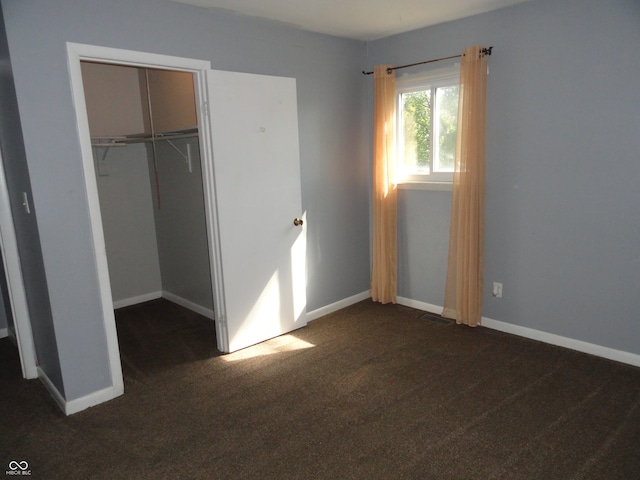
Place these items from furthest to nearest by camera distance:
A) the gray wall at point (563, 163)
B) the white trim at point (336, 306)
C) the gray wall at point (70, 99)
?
the white trim at point (336, 306), the gray wall at point (563, 163), the gray wall at point (70, 99)

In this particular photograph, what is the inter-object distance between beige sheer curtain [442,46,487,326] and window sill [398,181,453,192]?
0.67 ft

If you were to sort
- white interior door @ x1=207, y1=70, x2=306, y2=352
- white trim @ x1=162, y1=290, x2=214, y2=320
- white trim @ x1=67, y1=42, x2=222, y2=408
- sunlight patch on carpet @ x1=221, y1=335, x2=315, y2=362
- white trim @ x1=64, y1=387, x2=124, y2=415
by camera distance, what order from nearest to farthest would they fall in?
white trim @ x1=67, y1=42, x2=222, y2=408
white trim @ x1=64, y1=387, x2=124, y2=415
white interior door @ x1=207, y1=70, x2=306, y2=352
sunlight patch on carpet @ x1=221, y1=335, x2=315, y2=362
white trim @ x1=162, y1=290, x2=214, y2=320

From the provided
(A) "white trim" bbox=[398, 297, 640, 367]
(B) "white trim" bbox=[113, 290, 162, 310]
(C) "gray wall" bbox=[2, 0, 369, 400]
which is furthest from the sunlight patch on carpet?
(B) "white trim" bbox=[113, 290, 162, 310]

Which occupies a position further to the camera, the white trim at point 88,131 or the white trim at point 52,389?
the white trim at point 52,389

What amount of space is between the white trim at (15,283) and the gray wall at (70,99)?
249 mm

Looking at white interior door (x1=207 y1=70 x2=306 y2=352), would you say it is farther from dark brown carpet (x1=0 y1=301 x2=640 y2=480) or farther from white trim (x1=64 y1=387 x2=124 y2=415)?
white trim (x1=64 y1=387 x2=124 y2=415)

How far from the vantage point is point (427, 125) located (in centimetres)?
400

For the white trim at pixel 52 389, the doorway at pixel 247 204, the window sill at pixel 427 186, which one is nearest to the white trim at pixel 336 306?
the doorway at pixel 247 204

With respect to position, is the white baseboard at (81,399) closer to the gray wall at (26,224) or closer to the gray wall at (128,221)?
the gray wall at (26,224)

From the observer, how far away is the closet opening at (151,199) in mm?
4082

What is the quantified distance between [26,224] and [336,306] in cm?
260

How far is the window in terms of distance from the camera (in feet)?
12.6

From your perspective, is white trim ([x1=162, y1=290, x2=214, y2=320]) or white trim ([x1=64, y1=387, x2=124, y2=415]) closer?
white trim ([x1=64, y1=387, x2=124, y2=415])

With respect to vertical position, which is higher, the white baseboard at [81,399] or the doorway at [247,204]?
the doorway at [247,204]
